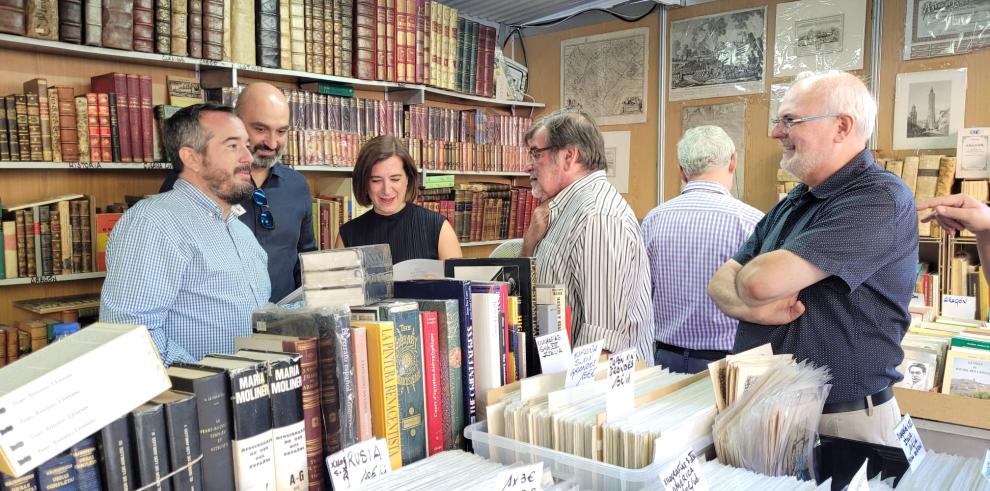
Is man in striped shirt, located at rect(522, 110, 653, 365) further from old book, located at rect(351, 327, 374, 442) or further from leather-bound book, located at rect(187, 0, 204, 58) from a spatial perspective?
leather-bound book, located at rect(187, 0, 204, 58)

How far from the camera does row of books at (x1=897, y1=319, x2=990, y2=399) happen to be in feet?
8.80

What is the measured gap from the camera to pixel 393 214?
2.80m

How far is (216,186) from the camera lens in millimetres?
2084

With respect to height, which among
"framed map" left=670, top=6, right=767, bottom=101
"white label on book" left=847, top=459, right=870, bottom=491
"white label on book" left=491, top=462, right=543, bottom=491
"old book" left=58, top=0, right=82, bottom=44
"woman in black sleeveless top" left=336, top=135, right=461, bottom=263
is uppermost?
"framed map" left=670, top=6, right=767, bottom=101

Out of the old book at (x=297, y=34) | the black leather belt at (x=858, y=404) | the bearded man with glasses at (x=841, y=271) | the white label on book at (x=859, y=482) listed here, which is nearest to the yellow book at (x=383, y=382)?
the white label on book at (x=859, y=482)

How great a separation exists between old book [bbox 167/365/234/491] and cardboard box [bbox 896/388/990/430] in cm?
266

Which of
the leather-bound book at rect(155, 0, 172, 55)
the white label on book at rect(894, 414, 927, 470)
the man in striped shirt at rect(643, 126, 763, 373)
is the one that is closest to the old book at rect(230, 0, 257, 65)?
the leather-bound book at rect(155, 0, 172, 55)

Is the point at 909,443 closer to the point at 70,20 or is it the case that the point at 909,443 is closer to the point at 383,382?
the point at 383,382

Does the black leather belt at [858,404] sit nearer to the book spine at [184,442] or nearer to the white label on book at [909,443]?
the white label on book at [909,443]

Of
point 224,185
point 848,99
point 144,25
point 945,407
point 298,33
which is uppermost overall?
point 298,33

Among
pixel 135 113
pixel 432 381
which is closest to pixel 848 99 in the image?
pixel 432 381

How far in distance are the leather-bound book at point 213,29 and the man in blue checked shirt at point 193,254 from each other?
100 centimetres

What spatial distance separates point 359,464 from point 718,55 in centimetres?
390

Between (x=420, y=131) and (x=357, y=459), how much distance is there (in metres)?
3.20
